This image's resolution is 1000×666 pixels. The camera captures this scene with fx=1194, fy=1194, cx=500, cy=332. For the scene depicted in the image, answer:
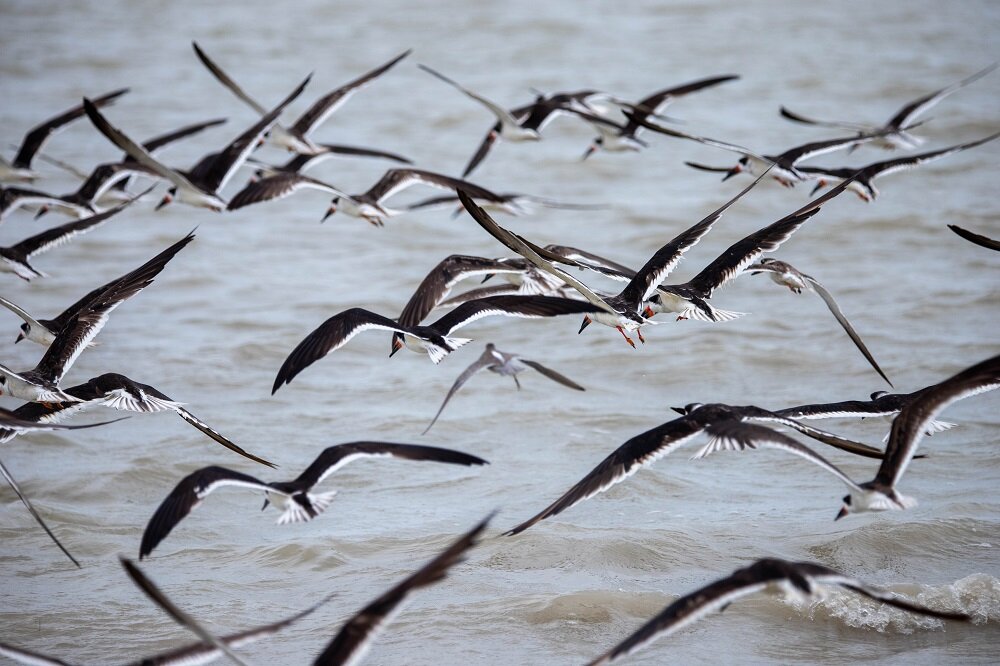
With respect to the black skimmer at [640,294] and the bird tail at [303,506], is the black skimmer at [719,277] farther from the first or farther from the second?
the bird tail at [303,506]

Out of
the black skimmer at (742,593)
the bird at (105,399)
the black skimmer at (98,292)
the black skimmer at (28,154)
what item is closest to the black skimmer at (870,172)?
the black skimmer at (742,593)

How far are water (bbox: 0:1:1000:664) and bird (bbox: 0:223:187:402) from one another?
120 centimetres

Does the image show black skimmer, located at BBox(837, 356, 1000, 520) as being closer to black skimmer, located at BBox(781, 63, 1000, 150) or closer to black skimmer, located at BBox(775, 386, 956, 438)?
black skimmer, located at BBox(775, 386, 956, 438)

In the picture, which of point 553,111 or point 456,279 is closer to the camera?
point 456,279

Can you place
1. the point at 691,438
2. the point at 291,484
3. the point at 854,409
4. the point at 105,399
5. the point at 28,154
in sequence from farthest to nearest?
1. the point at 28,154
2. the point at 105,399
3. the point at 854,409
4. the point at 691,438
5. the point at 291,484

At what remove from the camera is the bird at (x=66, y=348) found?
7477 mm

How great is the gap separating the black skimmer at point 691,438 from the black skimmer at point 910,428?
427mm

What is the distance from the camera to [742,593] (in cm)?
521

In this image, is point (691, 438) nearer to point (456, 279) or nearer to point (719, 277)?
point (719, 277)

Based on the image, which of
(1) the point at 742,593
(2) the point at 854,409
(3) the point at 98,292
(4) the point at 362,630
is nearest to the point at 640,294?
(2) the point at 854,409

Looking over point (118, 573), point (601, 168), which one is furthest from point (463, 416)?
point (601, 168)

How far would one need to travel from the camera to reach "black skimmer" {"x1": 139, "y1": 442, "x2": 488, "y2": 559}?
5.88m

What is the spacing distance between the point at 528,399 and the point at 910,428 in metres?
5.22

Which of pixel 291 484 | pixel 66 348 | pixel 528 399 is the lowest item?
pixel 528 399
